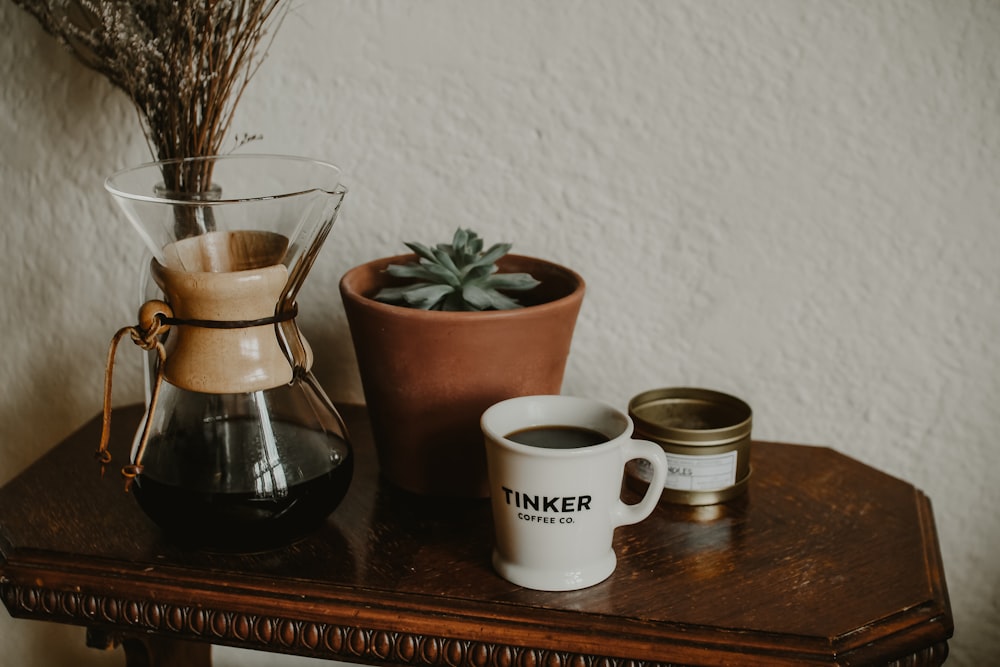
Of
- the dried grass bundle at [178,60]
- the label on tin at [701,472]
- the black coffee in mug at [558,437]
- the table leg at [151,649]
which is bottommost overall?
the table leg at [151,649]

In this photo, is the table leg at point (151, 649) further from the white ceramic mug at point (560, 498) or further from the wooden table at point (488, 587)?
the white ceramic mug at point (560, 498)

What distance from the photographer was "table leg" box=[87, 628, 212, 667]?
749 millimetres

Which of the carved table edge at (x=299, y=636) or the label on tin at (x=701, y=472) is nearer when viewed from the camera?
the carved table edge at (x=299, y=636)

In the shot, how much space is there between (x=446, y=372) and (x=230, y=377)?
0.49ft

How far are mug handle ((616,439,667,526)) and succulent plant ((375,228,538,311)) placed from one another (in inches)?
6.2

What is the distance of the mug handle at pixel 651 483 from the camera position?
1.83ft

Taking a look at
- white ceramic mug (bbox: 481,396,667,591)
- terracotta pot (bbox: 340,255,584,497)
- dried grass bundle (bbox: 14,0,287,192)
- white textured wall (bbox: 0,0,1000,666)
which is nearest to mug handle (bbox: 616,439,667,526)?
white ceramic mug (bbox: 481,396,667,591)

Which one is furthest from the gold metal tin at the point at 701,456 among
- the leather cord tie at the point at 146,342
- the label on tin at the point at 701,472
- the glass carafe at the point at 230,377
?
the leather cord tie at the point at 146,342

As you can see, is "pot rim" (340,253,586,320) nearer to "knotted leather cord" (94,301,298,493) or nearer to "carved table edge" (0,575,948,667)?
"knotted leather cord" (94,301,298,493)

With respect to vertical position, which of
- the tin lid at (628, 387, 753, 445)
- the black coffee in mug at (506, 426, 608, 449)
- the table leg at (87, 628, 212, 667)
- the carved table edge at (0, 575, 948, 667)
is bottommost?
the table leg at (87, 628, 212, 667)

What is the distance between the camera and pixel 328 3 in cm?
76

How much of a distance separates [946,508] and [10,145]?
0.98 m

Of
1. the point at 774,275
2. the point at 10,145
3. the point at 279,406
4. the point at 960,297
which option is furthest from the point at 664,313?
the point at 10,145

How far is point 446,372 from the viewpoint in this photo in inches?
24.2
